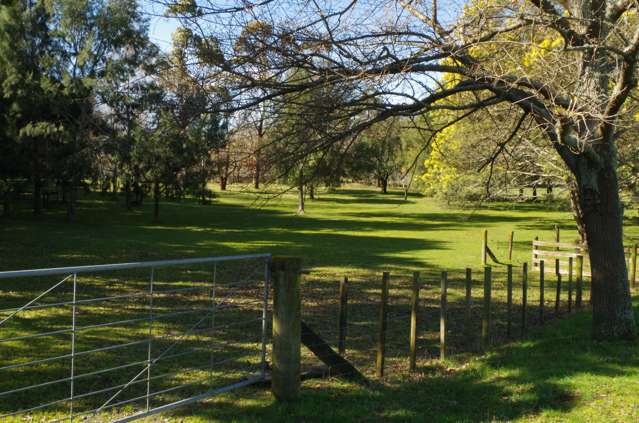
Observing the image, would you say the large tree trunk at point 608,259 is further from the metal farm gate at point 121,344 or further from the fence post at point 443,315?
the metal farm gate at point 121,344

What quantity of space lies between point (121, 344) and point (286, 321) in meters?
1.86

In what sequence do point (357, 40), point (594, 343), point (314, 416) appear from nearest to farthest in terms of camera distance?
point (314, 416)
point (357, 40)
point (594, 343)

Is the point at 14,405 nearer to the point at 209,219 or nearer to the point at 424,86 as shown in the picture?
the point at 424,86

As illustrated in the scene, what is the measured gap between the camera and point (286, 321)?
19.5 feet

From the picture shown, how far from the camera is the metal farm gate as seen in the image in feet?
17.6

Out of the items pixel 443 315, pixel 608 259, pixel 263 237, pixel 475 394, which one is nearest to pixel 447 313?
pixel 608 259

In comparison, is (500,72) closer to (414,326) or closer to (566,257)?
(414,326)

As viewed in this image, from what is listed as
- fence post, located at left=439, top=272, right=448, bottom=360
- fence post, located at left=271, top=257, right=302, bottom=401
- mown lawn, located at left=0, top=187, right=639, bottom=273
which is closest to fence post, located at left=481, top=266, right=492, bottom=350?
fence post, located at left=439, top=272, right=448, bottom=360

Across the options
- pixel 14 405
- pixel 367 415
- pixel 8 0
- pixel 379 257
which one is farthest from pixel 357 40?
pixel 8 0

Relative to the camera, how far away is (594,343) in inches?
337

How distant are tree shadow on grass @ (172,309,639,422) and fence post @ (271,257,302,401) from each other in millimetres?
291


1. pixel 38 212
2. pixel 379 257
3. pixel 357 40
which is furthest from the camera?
pixel 38 212

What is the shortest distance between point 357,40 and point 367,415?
4085mm

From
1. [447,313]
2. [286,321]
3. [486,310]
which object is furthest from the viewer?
[447,313]
